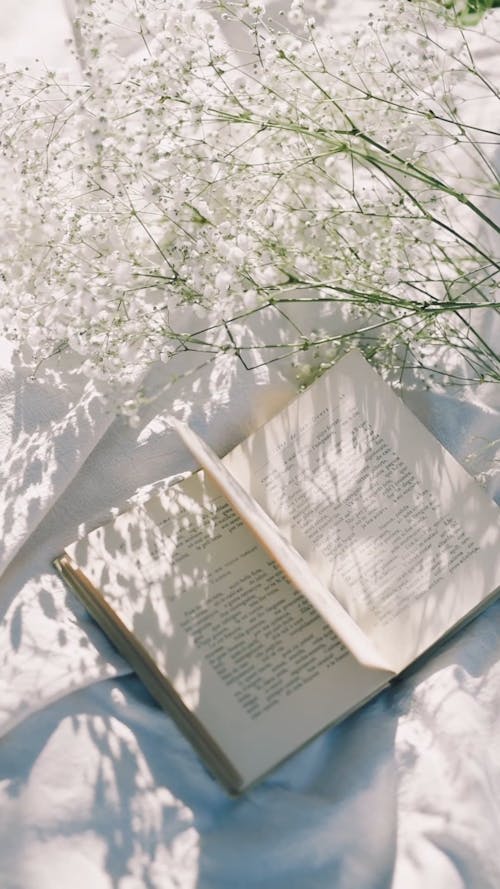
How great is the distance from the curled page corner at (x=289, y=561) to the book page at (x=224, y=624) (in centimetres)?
3

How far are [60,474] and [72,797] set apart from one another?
0.34 m

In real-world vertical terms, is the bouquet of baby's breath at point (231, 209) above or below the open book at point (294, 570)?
above

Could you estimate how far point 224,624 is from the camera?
0.91 m

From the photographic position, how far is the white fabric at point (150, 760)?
0.88 meters

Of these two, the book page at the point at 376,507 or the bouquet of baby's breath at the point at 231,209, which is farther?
the book page at the point at 376,507

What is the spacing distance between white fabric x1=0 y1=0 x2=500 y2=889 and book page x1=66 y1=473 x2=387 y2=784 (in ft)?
0.22

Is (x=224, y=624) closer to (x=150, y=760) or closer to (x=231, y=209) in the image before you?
(x=150, y=760)

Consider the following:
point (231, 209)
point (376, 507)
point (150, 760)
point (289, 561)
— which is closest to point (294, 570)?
point (289, 561)

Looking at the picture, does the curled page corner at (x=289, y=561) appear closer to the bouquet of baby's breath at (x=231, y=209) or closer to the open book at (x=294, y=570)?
the open book at (x=294, y=570)

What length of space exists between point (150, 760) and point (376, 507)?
361 millimetres

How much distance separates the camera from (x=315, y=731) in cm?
87

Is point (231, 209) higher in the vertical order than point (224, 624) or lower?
higher

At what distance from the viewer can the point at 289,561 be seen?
0.87m

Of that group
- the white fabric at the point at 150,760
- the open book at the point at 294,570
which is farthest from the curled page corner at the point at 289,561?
the white fabric at the point at 150,760
